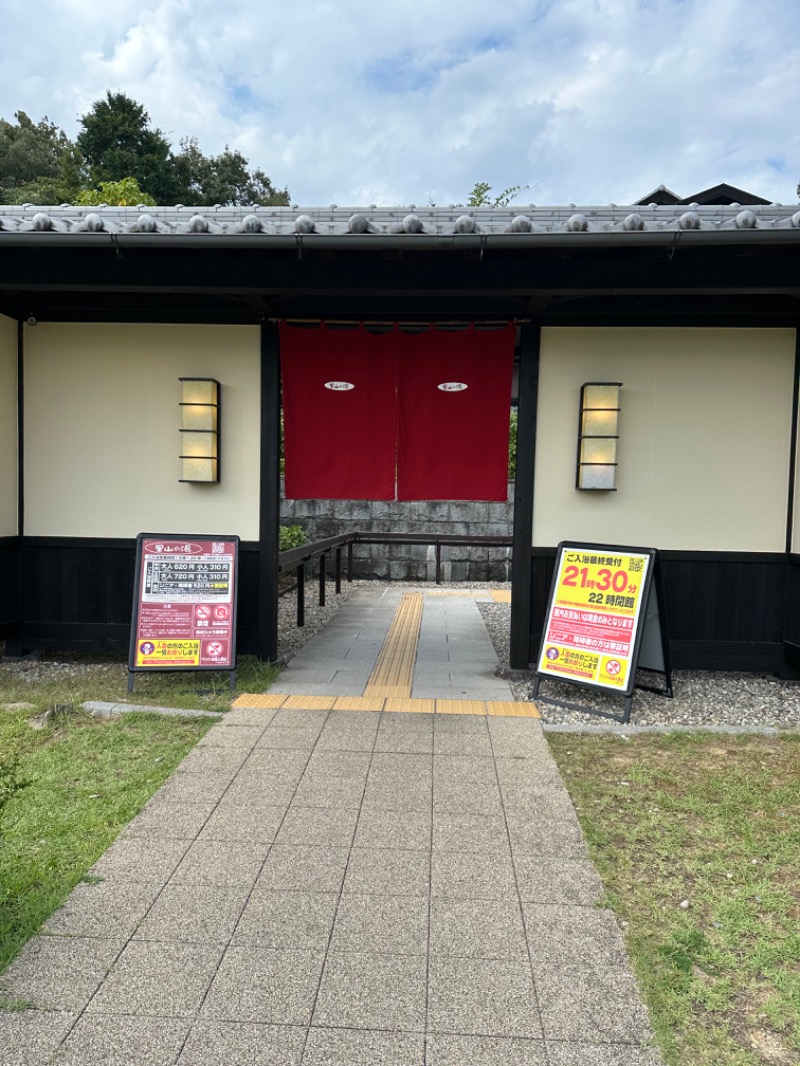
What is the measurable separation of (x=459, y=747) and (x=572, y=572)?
73.1 inches

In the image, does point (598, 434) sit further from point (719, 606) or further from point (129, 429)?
point (129, 429)

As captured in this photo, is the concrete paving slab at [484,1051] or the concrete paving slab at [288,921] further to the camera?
the concrete paving slab at [288,921]

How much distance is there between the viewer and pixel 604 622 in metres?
5.16

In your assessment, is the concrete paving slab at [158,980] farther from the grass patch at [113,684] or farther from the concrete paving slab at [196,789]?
the grass patch at [113,684]

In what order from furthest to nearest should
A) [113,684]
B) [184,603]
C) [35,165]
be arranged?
[35,165]
[113,684]
[184,603]

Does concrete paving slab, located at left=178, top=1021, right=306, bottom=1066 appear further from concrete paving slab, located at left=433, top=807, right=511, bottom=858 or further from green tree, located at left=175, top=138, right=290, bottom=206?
green tree, located at left=175, top=138, right=290, bottom=206

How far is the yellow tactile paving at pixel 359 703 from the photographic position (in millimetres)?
5074

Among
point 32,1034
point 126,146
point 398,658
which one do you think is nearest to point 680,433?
point 398,658

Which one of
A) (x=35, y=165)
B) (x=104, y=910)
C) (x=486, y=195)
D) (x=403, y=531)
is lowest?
(x=104, y=910)

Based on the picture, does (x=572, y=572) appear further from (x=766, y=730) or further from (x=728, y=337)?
(x=728, y=337)

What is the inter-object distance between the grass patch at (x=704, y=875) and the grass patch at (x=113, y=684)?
8.57ft

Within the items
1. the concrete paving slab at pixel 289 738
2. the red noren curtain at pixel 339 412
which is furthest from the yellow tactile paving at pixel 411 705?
the red noren curtain at pixel 339 412

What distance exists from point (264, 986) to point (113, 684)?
390cm

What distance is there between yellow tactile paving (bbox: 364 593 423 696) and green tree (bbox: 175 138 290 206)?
2996 cm
